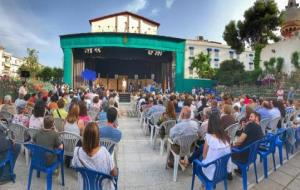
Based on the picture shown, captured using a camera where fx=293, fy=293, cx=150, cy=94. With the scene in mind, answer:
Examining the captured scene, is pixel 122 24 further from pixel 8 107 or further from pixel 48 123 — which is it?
pixel 48 123

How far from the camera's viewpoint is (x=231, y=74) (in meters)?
31.0

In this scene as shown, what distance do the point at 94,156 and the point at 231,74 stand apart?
96.8ft

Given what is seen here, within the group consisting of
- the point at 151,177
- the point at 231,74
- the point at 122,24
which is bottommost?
the point at 151,177

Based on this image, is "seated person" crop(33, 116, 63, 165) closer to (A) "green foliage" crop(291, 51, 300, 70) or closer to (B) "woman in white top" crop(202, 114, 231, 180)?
(B) "woman in white top" crop(202, 114, 231, 180)

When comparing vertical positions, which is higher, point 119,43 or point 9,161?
point 119,43

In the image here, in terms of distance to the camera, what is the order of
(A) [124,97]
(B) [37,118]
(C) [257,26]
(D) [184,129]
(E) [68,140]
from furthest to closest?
(C) [257,26] → (A) [124,97] → (B) [37,118] → (D) [184,129] → (E) [68,140]

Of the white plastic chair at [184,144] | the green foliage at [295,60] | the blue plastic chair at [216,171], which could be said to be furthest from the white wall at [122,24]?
the blue plastic chair at [216,171]

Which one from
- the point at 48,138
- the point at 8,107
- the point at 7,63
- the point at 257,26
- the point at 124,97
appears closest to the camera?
the point at 48,138

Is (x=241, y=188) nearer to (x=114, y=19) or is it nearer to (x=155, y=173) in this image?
(x=155, y=173)

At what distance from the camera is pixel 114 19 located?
39750 millimetres

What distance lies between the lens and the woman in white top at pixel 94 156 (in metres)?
3.07

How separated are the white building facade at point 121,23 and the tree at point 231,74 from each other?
12.5m

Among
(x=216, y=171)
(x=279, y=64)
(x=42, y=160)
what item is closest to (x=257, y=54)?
(x=279, y=64)

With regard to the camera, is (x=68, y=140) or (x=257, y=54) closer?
(x=68, y=140)
